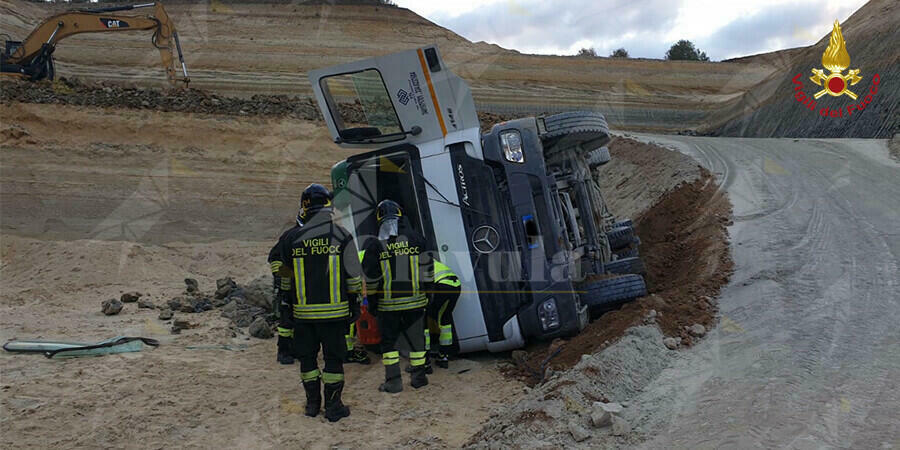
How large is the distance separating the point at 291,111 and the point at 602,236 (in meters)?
13.3

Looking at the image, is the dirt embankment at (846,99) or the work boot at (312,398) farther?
the dirt embankment at (846,99)

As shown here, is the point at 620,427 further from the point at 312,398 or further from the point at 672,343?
the point at 312,398

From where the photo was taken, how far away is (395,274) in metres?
6.48

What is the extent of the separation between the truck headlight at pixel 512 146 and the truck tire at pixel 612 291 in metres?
1.44

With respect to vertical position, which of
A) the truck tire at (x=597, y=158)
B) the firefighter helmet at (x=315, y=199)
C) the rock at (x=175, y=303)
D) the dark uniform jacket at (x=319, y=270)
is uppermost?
the firefighter helmet at (x=315, y=199)

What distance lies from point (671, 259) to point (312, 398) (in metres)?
4.92

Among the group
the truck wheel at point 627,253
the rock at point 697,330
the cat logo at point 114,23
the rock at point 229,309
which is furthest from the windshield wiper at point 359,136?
the cat logo at point 114,23

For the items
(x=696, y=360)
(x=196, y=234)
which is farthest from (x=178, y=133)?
(x=696, y=360)

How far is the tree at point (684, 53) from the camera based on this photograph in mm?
42616

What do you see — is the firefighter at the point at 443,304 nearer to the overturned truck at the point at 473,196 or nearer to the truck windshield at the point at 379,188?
the overturned truck at the point at 473,196

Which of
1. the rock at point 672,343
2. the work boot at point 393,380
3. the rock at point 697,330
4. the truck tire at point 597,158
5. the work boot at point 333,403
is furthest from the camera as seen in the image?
the truck tire at point 597,158

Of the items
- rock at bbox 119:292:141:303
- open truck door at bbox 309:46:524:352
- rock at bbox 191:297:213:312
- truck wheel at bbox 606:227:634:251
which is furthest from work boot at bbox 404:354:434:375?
rock at bbox 119:292:141:303

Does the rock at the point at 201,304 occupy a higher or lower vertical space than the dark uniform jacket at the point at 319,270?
lower

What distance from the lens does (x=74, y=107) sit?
17.2 meters
